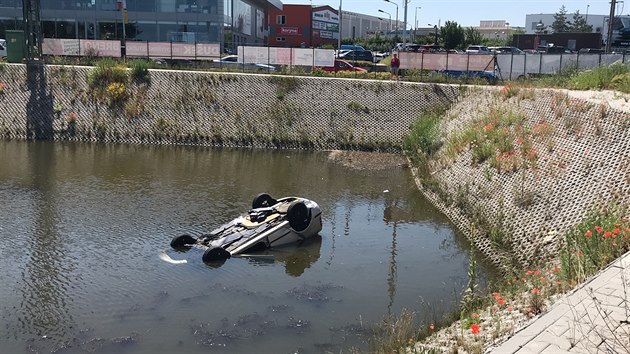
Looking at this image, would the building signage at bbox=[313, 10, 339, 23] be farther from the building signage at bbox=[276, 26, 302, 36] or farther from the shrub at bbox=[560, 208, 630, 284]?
the shrub at bbox=[560, 208, 630, 284]

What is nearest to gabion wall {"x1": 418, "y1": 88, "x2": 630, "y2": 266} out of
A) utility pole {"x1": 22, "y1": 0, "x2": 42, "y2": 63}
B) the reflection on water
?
the reflection on water

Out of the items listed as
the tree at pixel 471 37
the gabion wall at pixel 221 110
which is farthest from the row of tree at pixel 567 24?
the gabion wall at pixel 221 110

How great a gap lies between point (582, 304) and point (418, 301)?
4467 millimetres

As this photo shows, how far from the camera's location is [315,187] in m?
24.5

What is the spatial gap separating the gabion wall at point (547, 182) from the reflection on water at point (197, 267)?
0.95m

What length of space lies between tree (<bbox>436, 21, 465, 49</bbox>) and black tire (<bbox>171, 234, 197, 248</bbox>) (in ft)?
229

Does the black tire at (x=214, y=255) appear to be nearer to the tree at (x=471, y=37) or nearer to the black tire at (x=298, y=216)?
the black tire at (x=298, y=216)

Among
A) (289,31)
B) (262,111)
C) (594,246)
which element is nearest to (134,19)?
(262,111)

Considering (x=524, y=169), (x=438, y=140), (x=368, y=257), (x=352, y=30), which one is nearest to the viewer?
(x=368, y=257)

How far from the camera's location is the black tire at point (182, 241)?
648 inches

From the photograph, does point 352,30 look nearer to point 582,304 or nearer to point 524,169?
point 524,169

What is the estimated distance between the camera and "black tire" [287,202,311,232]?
17.0m

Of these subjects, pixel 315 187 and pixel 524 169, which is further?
pixel 315 187

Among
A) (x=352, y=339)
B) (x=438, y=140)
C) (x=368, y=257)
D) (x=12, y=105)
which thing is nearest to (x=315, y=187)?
(x=438, y=140)
